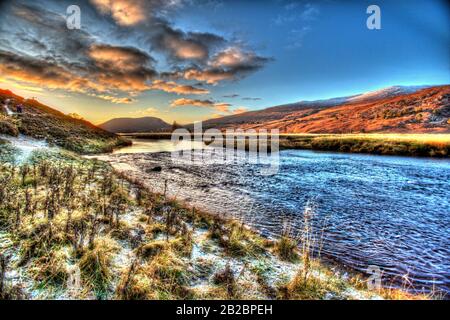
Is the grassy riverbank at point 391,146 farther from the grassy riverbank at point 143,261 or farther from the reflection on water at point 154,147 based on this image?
the grassy riverbank at point 143,261

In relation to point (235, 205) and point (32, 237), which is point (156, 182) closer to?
point (235, 205)

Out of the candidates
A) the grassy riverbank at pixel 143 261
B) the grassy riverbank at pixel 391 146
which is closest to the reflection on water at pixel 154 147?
the grassy riverbank at pixel 391 146

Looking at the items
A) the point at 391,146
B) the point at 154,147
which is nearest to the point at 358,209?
the point at 391,146

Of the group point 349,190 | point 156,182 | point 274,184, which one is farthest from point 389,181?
point 156,182

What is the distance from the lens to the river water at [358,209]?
21.7ft

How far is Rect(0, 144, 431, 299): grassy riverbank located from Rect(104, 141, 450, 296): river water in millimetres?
1370

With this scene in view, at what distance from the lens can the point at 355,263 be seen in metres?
6.46

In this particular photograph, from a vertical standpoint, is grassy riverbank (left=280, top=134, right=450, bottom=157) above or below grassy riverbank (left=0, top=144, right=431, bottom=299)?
above

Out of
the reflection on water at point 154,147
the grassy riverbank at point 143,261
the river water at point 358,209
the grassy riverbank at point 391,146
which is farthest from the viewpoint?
the reflection on water at point 154,147

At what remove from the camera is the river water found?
6613mm

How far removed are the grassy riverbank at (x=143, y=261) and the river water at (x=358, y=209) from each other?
4.50 ft

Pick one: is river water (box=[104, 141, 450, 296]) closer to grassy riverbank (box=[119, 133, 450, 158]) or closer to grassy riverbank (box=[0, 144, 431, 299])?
grassy riverbank (box=[0, 144, 431, 299])

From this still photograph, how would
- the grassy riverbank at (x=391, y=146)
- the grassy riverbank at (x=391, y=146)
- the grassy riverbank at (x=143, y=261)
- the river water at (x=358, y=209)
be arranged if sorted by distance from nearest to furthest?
the grassy riverbank at (x=143, y=261)
the river water at (x=358, y=209)
the grassy riverbank at (x=391, y=146)
the grassy riverbank at (x=391, y=146)

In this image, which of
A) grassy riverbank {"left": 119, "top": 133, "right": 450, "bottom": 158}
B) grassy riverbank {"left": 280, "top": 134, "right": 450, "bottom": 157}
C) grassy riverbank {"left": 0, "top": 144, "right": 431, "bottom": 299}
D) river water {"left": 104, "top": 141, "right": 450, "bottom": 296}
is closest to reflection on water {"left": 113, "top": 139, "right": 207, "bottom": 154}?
grassy riverbank {"left": 119, "top": 133, "right": 450, "bottom": 158}
